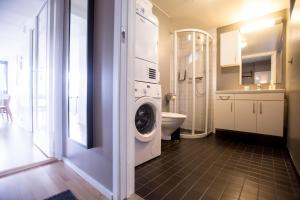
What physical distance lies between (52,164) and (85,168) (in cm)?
61

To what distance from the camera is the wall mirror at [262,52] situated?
9.04ft

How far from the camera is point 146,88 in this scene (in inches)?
67.3

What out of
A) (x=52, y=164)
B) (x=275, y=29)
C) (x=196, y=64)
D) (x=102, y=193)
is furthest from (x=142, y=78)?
(x=275, y=29)

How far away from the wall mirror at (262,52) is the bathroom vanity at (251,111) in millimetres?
535

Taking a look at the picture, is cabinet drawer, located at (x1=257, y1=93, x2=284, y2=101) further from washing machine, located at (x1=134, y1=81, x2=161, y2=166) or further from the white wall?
washing machine, located at (x1=134, y1=81, x2=161, y2=166)

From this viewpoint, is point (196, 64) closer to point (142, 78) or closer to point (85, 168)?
point (142, 78)

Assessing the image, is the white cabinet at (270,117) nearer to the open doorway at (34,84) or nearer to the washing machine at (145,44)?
the washing machine at (145,44)

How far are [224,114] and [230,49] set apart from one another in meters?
1.34

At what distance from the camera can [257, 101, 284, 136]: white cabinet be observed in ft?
7.72

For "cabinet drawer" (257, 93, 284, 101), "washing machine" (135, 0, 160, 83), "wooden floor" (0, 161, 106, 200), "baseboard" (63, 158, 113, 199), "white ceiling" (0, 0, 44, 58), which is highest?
"white ceiling" (0, 0, 44, 58)

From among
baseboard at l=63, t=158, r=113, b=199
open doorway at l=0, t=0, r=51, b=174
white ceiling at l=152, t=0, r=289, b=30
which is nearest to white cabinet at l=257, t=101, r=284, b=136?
white ceiling at l=152, t=0, r=289, b=30

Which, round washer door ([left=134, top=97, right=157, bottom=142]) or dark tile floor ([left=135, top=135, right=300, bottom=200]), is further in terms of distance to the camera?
round washer door ([left=134, top=97, right=157, bottom=142])

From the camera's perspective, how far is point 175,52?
120 inches

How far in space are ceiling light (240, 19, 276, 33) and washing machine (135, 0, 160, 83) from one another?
2200 mm
